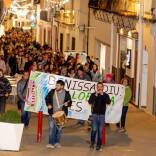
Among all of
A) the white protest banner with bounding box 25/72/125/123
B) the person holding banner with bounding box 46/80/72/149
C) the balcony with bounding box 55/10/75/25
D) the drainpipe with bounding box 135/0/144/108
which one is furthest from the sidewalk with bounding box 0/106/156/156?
the balcony with bounding box 55/10/75/25

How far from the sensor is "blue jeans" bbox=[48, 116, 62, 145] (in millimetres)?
16031

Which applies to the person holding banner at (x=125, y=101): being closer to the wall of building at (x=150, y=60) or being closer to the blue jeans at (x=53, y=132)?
the blue jeans at (x=53, y=132)

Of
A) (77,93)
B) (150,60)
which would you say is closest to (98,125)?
(77,93)

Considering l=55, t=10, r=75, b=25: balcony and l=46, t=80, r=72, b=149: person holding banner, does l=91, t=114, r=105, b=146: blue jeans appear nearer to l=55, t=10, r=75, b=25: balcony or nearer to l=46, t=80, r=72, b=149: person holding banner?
l=46, t=80, r=72, b=149: person holding banner

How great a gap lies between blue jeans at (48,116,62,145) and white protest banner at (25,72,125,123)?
4.69 ft

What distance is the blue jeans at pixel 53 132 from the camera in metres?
16.0

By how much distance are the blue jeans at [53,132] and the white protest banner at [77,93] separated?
143cm

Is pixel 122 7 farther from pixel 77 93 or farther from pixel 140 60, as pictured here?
pixel 77 93

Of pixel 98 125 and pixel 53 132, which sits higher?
pixel 98 125

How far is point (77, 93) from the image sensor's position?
1811cm

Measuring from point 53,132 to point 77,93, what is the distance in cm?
220

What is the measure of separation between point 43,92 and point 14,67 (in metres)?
12.4

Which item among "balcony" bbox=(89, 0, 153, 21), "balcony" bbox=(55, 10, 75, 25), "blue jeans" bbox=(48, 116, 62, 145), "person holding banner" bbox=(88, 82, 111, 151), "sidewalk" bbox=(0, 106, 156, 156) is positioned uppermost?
"balcony" bbox=(89, 0, 153, 21)

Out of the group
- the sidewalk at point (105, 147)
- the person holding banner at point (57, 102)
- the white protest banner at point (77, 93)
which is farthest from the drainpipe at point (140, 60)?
the person holding banner at point (57, 102)
